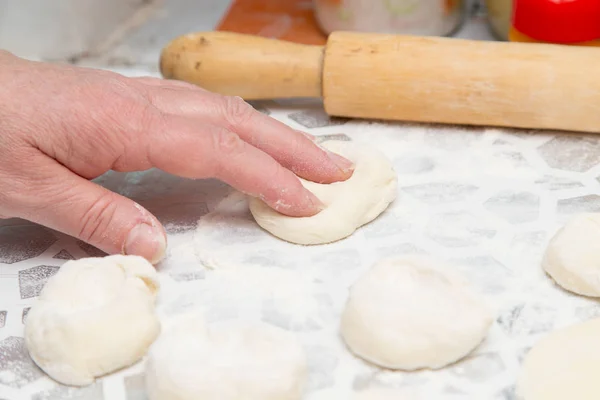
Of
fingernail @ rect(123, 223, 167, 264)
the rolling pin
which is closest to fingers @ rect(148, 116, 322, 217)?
fingernail @ rect(123, 223, 167, 264)

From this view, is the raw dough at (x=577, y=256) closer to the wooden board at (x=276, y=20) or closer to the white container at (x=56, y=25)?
the wooden board at (x=276, y=20)

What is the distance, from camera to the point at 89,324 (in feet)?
3.17

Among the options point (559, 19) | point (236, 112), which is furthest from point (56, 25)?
point (559, 19)

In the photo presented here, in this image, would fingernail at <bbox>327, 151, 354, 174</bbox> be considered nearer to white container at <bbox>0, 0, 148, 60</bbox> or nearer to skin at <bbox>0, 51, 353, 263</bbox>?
skin at <bbox>0, 51, 353, 263</bbox>

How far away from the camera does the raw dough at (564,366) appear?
0.90m

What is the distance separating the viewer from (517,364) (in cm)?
98

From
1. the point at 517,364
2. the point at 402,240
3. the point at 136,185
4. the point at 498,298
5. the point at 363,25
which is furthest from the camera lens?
the point at 363,25

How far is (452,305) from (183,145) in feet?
1.51

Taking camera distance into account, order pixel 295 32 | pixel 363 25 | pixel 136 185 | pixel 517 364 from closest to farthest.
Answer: pixel 517 364 → pixel 136 185 → pixel 363 25 → pixel 295 32

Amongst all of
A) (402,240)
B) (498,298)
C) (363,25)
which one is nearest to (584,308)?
(498,298)

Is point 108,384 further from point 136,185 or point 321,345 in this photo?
point 136,185

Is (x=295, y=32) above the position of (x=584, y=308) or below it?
above

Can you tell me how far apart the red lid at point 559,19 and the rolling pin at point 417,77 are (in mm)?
50

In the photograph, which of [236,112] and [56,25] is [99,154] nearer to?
[236,112]
